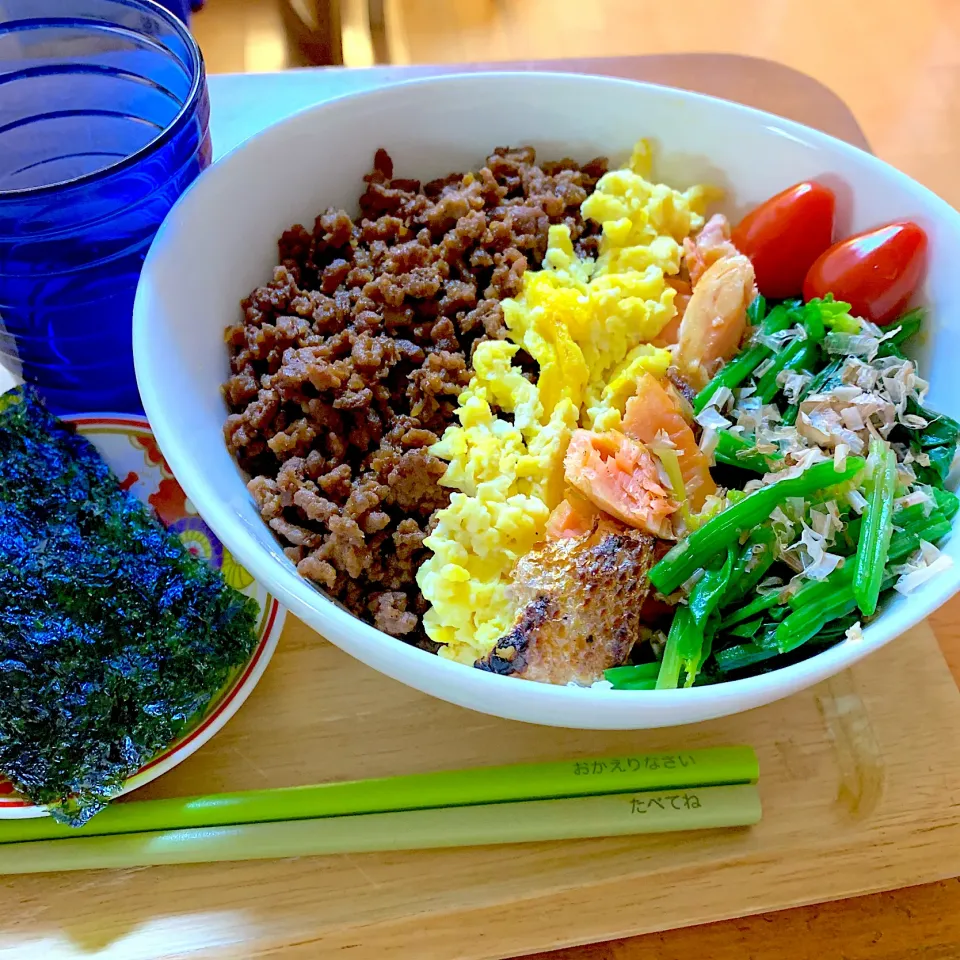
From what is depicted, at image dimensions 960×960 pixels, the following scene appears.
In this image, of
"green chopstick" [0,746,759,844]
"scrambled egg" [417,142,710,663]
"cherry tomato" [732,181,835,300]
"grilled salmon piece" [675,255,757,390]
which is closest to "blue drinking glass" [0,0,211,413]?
"scrambled egg" [417,142,710,663]

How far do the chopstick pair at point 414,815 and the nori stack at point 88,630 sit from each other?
55 millimetres

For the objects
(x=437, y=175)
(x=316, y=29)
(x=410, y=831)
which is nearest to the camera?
(x=410, y=831)

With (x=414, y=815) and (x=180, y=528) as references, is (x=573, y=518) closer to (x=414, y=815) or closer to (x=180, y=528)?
(x=414, y=815)

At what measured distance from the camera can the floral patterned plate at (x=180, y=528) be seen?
1038 millimetres

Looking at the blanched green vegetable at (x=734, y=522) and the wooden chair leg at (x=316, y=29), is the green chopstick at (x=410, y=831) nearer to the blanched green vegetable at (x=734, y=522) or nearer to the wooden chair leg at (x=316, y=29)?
the blanched green vegetable at (x=734, y=522)

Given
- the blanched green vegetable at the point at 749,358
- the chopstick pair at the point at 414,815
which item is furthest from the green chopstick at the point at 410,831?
the blanched green vegetable at the point at 749,358

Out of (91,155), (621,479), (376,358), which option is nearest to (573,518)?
(621,479)

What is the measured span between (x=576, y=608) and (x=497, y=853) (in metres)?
0.30

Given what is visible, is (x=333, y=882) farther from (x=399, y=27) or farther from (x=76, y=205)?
(x=399, y=27)

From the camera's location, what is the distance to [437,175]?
1457mm

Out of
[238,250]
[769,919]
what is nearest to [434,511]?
[238,250]

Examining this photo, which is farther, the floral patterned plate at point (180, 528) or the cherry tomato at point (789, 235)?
the cherry tomato at point (789, 235)

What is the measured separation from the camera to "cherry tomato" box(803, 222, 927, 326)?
1238 mm

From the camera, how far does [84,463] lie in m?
1.20
